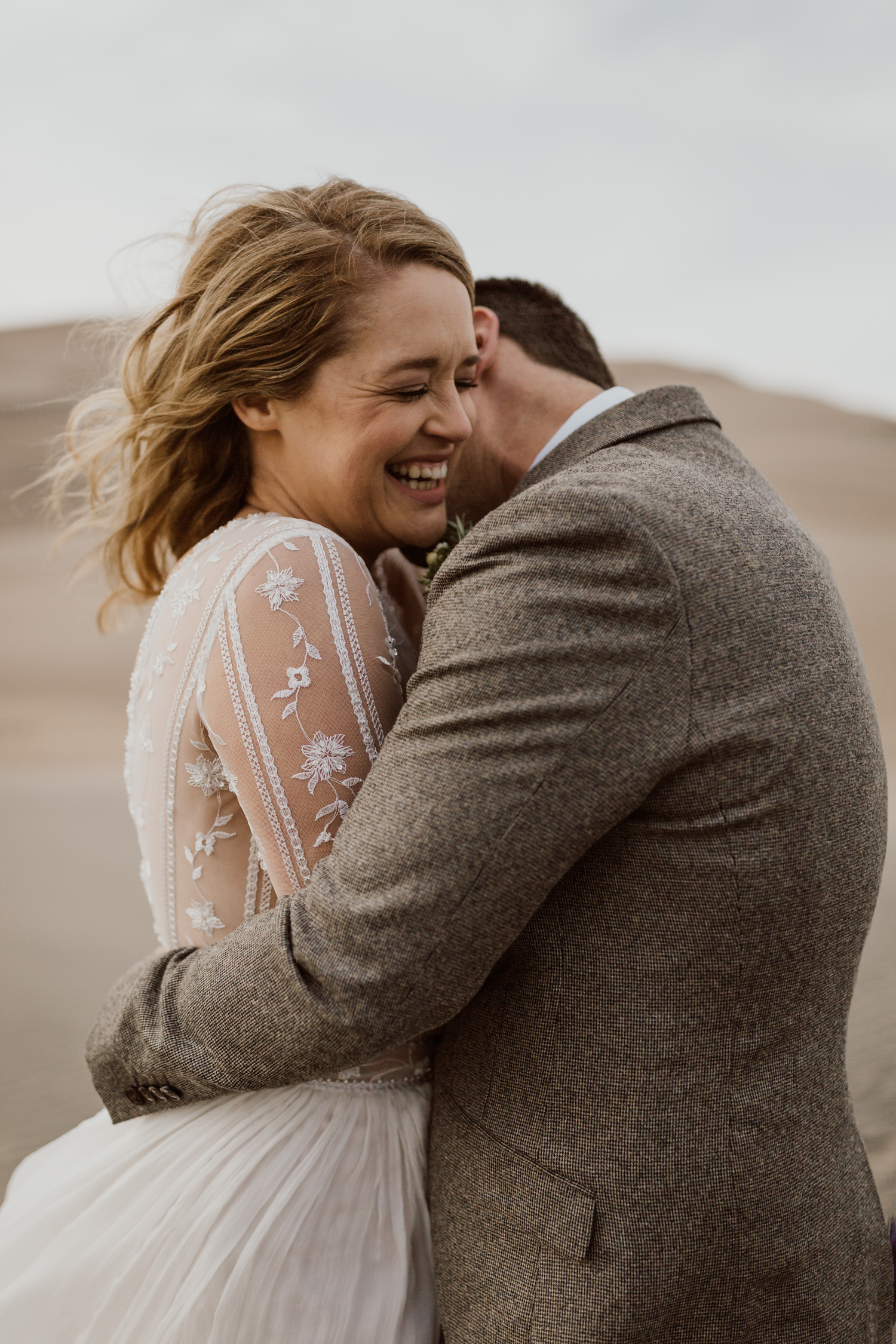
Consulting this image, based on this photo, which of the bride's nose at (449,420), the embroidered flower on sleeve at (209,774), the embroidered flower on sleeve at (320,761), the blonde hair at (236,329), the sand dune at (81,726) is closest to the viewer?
the embroidered flower on sleeve at (320,761)

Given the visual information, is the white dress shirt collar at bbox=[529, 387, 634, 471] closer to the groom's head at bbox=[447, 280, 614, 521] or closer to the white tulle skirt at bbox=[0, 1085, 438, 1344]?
the groom's head at bbox=[447, 280, 614, 521]

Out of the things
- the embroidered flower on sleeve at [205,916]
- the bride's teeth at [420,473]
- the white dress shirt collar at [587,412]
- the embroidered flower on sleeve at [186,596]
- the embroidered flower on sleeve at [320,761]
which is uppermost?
the white dress shirt collar at [587,412]

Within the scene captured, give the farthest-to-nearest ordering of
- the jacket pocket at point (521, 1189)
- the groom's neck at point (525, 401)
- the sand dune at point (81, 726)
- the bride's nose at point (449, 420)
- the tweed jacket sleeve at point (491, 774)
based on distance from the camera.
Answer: the sand dune at point (81, 726)
the groom's neck at point (525, 401)
the bride's nose at point (449, 420)
the jacket pocket at point (521, 1189)
the tweed jacket sleeve at point (491, 774)

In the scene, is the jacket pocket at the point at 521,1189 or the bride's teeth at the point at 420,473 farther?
the bride's teeth at the point at 420,473

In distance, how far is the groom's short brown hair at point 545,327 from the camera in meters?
2.17

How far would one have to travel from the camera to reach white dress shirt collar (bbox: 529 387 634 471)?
1.60 meters

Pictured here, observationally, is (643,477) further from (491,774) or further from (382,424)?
(382,424)

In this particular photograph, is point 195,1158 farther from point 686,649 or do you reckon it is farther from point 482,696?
point 686,649

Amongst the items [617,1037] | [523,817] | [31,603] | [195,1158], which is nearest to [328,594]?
[523,817]

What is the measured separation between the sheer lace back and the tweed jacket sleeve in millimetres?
166

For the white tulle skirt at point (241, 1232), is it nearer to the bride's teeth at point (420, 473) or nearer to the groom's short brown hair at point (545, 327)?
the bride's teeth at point (420, 473)

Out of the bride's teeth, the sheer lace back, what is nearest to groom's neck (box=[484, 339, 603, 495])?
the bride's teeth

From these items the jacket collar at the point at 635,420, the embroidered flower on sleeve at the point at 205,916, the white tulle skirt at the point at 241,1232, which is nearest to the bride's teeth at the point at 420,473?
the jacket collar at the point at 635,420

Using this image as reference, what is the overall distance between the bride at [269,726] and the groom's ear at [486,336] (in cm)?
49
